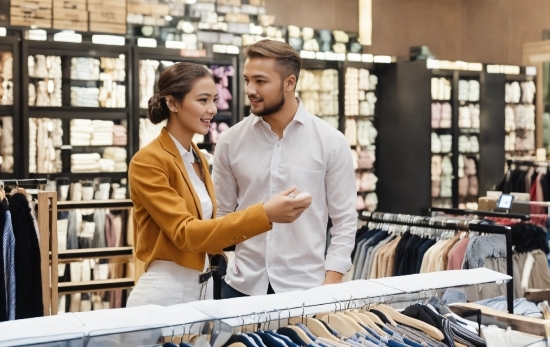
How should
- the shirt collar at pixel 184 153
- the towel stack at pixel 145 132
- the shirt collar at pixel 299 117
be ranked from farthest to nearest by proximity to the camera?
the towel stack at pixel 145 132, the shirt collar at pixel 299 117, the shirt collar at pixel 184 153

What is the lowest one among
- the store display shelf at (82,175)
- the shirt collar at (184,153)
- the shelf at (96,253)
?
the shelf at (96,253)

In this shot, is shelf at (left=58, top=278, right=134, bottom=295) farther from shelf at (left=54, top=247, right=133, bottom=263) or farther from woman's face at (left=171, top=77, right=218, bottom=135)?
woman's face at (left=171, top=77, right=218, bottom=135)

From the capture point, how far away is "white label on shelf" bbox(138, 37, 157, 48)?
24.2 ft

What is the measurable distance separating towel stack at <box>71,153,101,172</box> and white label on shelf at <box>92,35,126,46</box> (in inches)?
42.0

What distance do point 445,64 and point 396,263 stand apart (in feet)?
21.1

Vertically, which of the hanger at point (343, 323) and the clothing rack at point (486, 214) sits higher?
the clothing rack at point (486, 214)

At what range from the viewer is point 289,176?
284cm

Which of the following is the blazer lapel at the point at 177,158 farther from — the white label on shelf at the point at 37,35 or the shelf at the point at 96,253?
the white label on shelf at the point at 37,35

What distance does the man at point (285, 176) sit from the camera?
277cm

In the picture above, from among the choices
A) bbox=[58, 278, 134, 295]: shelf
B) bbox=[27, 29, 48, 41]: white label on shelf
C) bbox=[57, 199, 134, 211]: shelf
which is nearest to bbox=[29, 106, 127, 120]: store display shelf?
bbox=[27, 29, 48, 41]: white label on shelf

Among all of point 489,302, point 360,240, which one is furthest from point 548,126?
point 489,302

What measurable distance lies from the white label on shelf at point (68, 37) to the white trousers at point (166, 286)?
4.99 m

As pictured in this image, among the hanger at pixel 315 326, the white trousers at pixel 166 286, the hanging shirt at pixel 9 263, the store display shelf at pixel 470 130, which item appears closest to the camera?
the hanger at pixel 315 326

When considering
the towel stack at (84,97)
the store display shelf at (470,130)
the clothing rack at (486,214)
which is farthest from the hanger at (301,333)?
the store display shelf at (470,130)
